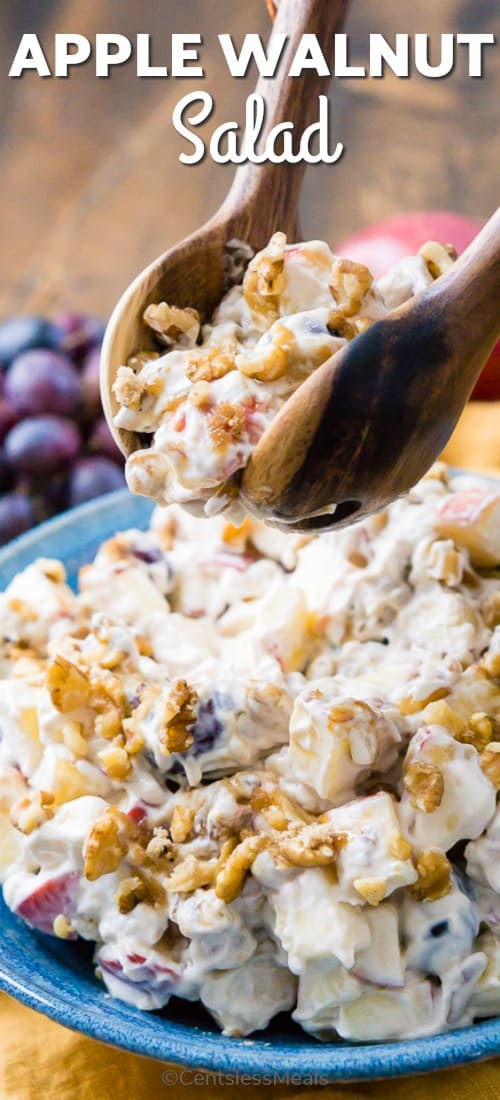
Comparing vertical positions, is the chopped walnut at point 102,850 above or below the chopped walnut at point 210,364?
below

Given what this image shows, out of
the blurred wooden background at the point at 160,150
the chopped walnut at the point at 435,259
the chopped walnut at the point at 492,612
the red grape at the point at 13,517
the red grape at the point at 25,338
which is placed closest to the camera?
the chopped walnut at the point at 435,259

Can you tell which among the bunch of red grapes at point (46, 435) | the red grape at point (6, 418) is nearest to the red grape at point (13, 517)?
the bunch of red grapes at point (46, 435)

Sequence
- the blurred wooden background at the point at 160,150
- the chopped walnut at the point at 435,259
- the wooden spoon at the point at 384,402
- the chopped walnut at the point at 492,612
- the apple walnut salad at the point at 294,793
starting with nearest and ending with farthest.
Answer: the wooden spoon at the point at 384,402 < the apple walnut salad at the point at 294,793 < the chopped walnut at the point at 435,259 < the chopped walnut at the point at 492,612 < the blurred wooden background at the point at 160,150

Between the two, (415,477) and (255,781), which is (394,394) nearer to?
(415,477)

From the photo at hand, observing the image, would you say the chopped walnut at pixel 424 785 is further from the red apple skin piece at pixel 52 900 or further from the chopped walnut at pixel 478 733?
the red apple skin piece at pixel 52 900

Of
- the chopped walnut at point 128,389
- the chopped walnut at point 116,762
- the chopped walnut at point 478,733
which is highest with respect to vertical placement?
the chopped walnut at point 128,389

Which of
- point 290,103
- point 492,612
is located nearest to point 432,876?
point 492,612

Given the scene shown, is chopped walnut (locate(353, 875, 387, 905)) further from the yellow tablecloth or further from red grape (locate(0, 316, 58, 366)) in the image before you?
red grape (locate(0, 316, 58, 366))
